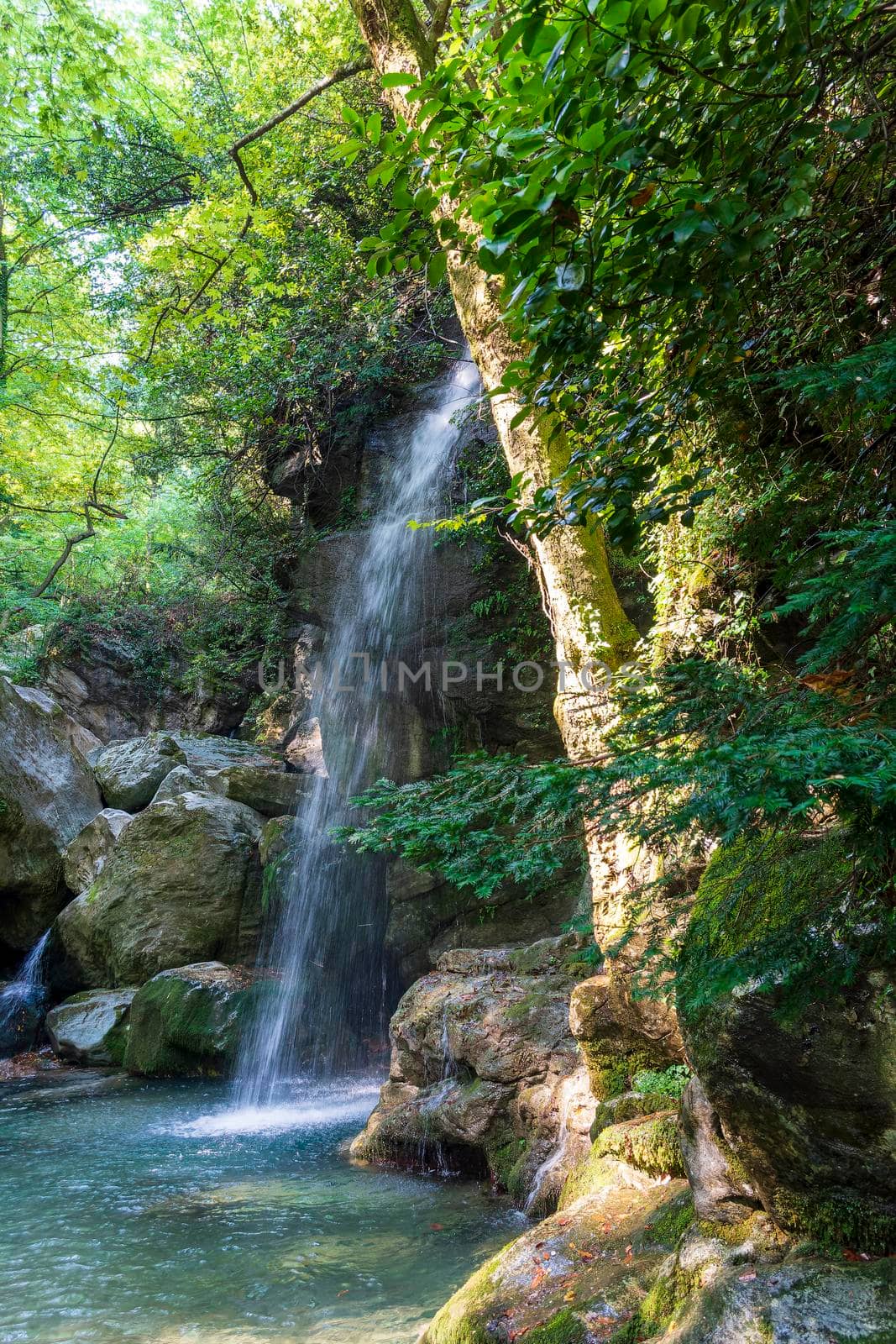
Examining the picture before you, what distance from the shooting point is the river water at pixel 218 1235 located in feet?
11.5

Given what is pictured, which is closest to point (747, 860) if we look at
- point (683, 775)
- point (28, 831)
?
point (683, 775)

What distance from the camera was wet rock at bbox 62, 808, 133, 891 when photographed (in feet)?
36.8

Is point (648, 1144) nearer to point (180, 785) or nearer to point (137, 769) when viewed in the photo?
point (180, 785)

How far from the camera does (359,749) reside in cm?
1059

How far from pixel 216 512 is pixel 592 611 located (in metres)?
10.2

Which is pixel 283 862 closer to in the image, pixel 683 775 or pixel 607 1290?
pixel 607 1290

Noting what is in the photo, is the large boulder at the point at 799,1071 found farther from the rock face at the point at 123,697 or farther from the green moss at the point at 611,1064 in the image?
the rock face at the point at 123,697

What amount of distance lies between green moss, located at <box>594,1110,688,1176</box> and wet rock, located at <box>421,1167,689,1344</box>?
7 cm

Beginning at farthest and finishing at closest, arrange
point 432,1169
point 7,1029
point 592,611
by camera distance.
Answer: point 7,1029, point 432,1169, point 592,611

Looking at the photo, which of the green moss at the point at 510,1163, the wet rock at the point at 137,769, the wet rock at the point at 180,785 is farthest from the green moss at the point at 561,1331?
the wet rock at the point at 137,769

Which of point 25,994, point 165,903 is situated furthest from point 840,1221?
point 25,994

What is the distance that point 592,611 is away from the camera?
142 inches

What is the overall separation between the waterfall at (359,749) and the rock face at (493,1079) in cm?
316

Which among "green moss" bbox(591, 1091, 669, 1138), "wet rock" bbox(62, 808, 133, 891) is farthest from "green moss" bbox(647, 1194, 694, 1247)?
"wet rock" bbox(62, 808, 133, 891)
